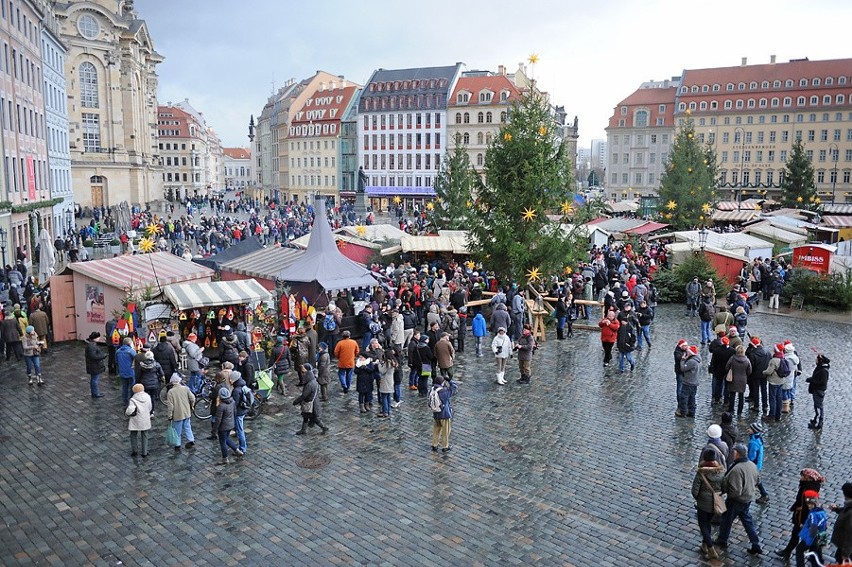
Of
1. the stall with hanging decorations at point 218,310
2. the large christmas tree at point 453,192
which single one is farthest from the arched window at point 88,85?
the stall with hanging decorations at point 218,310

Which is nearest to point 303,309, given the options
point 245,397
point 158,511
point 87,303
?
point 87,303

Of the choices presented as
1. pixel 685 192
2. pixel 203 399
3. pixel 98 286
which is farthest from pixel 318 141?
pixel 203 399

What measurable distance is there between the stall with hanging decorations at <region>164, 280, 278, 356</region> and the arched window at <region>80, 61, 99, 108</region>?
69750 millimetres

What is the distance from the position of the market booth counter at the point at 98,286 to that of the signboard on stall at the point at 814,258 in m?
22.1

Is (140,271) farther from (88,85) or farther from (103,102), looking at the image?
(103,102)

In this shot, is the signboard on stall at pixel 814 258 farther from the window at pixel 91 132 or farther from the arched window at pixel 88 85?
the arched window at pixel 88 85

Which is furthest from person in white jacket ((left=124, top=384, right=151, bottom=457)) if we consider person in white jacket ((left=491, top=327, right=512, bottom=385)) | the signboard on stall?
the signboard on stall

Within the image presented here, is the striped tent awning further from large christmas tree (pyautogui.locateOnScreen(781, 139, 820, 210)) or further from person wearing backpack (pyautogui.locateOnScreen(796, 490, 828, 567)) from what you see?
large christmas tree (pyautogui.locateOnScreen(781, 139, 820, 210))

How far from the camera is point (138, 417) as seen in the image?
11.6m

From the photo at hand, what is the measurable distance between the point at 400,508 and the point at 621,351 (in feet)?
29.2

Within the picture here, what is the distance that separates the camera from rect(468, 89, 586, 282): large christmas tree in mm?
22922

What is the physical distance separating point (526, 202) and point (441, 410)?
40.9ft

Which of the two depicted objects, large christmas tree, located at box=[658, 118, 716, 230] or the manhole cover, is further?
large christmas tree, located at box=[658, 118, 716, 230]

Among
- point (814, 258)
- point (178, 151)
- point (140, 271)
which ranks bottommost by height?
point (814, 258)
